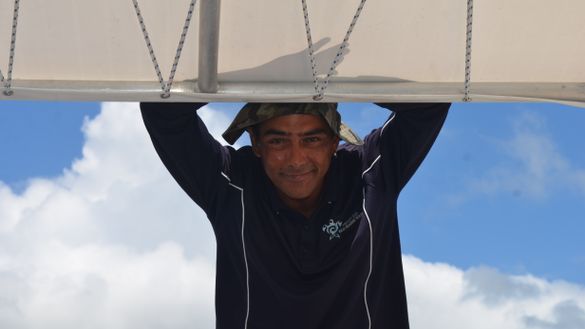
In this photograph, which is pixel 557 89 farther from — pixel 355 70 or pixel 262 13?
pixel 262 13

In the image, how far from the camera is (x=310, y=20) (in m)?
5.26

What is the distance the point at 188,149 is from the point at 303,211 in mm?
720

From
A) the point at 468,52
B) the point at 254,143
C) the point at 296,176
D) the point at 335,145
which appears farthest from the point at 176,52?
the point at 468,52

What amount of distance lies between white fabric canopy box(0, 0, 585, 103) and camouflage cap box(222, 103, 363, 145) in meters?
0.29

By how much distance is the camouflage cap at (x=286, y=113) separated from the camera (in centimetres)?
569

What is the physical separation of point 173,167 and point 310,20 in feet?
3.64

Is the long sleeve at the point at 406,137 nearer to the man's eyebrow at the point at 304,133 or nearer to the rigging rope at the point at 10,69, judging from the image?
the man's eyebrow at the point at 304,133

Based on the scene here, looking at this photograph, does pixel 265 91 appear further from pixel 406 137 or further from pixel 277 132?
pixel 406 137

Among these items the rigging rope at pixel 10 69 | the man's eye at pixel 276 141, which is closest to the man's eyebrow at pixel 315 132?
the man's eye at pixel 276 141

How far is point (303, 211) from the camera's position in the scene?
231 inches

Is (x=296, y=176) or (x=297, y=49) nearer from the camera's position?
(x=297, y=49)

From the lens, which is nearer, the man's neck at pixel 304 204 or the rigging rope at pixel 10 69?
the rigging rope at pixel 10 69

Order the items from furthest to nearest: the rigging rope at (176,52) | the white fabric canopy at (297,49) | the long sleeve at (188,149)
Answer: the long sleeve at (188,149) < the white fabric canopy at (297,49) < the rigging rope at (176,52)

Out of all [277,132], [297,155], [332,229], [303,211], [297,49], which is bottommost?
[332,229]
